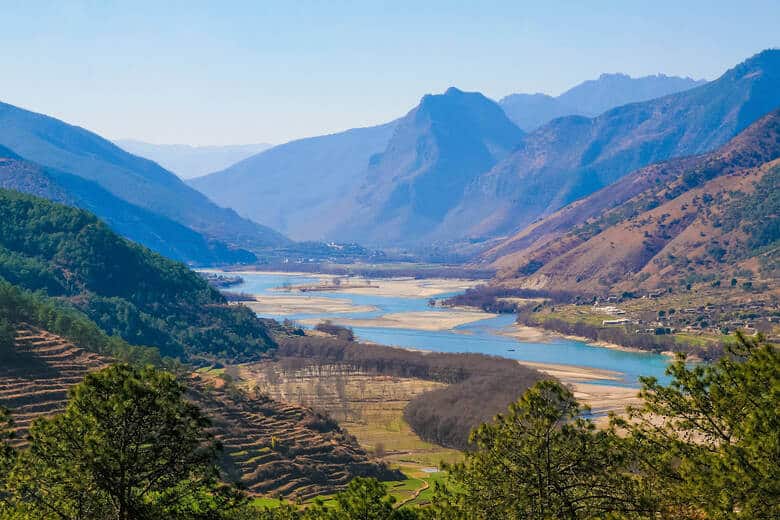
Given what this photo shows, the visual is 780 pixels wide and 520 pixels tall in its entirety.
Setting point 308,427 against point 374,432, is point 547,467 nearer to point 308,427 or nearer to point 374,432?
point 308,427

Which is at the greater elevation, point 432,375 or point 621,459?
point 621,459

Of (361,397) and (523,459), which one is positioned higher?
(523,459)

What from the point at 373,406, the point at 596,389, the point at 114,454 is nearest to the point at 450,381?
the point at 373,406

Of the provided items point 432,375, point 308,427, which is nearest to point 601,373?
point 432,375

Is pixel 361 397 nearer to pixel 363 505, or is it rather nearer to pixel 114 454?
pixel 363 505

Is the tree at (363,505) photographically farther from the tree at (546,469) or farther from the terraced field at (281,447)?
the terraced field at (281,447)

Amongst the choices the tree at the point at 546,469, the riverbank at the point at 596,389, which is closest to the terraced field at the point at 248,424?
the riverbank at the point at 596,389

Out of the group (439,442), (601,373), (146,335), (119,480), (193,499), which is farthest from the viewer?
(146,335)

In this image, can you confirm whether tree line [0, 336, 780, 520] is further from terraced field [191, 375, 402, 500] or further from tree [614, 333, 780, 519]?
terraced field [191, 375, 402, 500]
